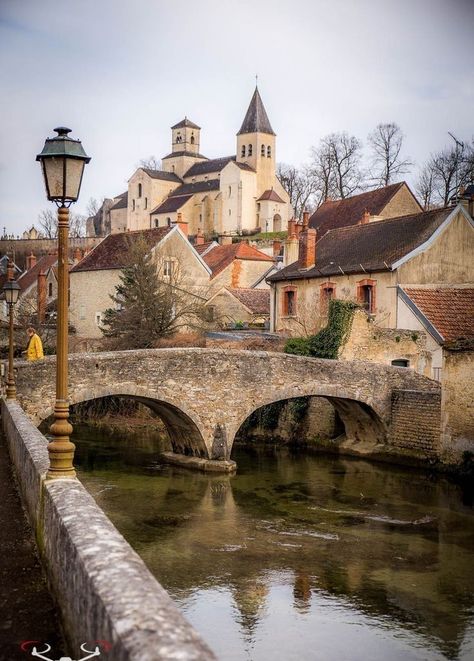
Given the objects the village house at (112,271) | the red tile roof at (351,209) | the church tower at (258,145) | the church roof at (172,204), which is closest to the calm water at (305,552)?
the village house at (112,271)

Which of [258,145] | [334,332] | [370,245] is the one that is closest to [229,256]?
[370,245]

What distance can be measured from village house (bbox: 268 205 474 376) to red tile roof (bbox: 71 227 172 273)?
29.2 ft

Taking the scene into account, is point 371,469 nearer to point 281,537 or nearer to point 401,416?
point 401,416

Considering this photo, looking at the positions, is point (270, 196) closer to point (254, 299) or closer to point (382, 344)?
point (254, 299)

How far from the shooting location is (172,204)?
75688mm

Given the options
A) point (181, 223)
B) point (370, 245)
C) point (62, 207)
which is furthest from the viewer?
point (181, 223)

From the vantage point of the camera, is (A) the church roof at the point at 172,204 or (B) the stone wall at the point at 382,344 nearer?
(B) the stone wall at the point at 382,344

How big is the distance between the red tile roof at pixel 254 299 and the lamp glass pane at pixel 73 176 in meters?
29.5

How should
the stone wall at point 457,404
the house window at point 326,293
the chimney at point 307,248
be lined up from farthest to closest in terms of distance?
the chimney at point 307,248 → the house window at point 326,293 → the stone wall at point 457,404

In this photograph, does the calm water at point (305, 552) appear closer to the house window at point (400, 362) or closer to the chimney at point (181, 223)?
the house window at point (400, 362)

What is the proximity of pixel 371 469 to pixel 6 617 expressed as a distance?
17.2 meters

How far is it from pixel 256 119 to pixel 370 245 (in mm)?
49457

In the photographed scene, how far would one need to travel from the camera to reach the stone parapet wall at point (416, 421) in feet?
69.5

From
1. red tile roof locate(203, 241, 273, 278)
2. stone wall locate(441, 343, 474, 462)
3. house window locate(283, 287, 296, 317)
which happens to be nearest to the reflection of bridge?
stone wall locate(441, 343, 474, 462)
